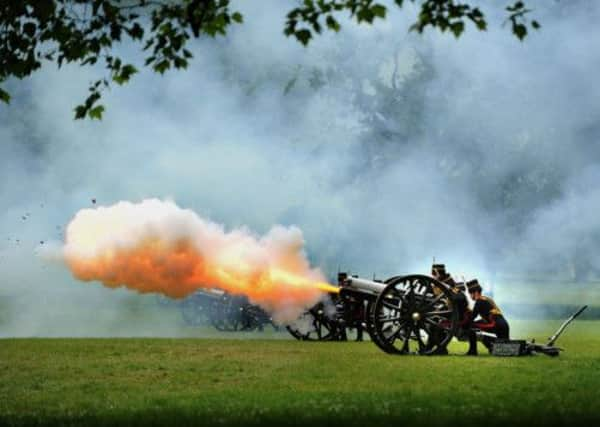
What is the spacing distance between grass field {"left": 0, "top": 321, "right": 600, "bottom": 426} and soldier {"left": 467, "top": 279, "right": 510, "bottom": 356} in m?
0.54

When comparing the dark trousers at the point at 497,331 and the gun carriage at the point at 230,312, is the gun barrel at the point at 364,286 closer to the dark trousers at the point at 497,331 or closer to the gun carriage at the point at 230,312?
the dark trousers at the point at 497,331

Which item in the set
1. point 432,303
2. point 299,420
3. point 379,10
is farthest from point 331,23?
point 432,303

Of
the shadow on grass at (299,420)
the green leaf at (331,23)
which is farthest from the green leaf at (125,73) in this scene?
the shadow on grass at (299,420)

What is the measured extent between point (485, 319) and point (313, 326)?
9304mm

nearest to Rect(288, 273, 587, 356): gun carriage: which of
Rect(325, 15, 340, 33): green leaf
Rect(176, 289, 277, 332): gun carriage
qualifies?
Rect(325, 15, 340, 33): green leaf

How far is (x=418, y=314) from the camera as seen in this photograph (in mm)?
22594

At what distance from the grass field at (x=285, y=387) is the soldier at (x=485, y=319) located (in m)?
0.54

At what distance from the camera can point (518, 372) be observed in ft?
59.0

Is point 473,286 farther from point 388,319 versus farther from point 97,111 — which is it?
point 97,111

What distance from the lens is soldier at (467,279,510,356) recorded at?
22719 mm

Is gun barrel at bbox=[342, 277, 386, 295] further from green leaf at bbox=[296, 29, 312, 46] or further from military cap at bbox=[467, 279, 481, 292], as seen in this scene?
green leaf at bbox=[296, 29, 312, 46]

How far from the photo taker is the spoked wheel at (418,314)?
22.5 meters

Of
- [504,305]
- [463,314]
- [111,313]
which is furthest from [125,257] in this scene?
[504,305]

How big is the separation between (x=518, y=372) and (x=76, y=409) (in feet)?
26.8
